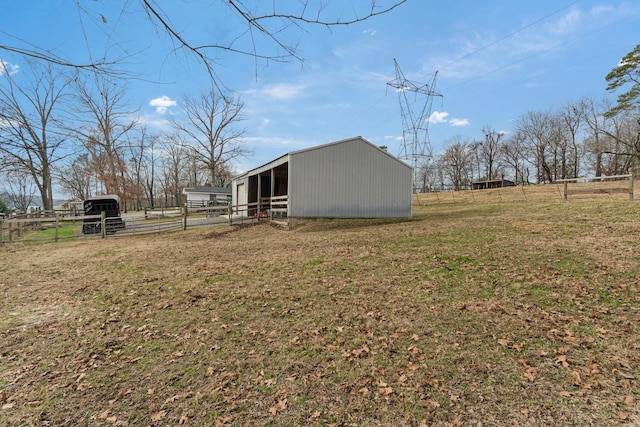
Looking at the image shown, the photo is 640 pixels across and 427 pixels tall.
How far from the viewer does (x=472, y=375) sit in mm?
2520

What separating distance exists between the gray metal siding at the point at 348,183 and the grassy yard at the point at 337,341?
6505 millimetres

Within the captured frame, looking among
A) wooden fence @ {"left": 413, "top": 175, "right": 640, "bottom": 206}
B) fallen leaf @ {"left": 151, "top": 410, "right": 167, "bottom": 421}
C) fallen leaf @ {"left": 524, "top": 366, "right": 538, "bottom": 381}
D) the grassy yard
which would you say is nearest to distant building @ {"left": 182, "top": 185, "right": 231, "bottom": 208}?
wooden fence @ {"left": 413, "top": 175, "right": 640, "bottom": 206}

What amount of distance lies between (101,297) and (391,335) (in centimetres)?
463

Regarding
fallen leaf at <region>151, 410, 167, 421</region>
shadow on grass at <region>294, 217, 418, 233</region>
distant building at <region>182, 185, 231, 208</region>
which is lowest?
fallen leaf at <region>151, 410, 167, 421</region>

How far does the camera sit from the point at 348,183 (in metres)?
13.1

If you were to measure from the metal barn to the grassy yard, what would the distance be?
6.46m

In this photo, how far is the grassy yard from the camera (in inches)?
88.0

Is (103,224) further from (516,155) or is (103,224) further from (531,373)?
(516,155)

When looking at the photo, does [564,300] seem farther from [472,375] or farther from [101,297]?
[101,297]

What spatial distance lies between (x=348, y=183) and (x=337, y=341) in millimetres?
10441

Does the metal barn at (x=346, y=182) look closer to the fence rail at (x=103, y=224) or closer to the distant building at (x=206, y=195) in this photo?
the fence rail at (x=103, y=224)

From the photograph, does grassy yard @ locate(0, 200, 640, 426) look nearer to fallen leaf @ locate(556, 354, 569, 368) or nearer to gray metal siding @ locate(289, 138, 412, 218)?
fallen leaf @ locate(556, 354, 569, 368)

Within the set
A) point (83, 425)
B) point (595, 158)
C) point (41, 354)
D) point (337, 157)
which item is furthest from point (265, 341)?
point (595, 158)

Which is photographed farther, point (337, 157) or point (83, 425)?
point (337, 157)
